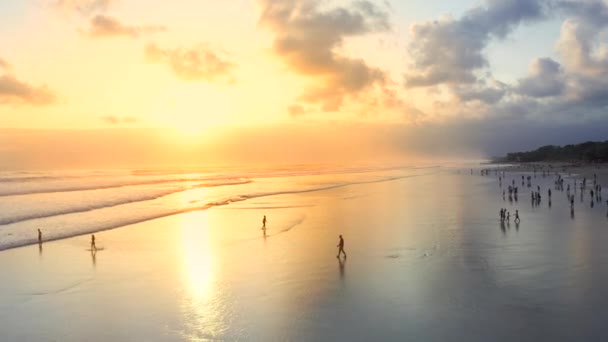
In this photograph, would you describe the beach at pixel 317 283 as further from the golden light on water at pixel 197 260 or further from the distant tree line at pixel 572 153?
the distant tree line at pixel 572 153

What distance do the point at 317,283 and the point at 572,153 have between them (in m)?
162

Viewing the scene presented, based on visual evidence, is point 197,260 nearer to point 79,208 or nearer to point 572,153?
point 79,208

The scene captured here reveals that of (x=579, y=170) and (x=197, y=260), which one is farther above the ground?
(x=579, y=170)

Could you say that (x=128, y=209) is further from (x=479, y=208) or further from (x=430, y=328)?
(x=430, y=328)

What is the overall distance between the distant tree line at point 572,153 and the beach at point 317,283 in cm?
10912

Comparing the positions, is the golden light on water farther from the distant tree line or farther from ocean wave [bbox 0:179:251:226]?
the distant tree line

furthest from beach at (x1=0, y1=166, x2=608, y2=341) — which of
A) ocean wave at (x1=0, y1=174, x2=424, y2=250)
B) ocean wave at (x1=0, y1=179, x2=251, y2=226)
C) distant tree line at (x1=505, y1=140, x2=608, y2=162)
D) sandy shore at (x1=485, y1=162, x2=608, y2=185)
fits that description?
distant tree line at (x1=505, y1=140, x2=608, y2=162)

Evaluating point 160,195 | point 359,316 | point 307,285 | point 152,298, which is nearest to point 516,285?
point 359,316

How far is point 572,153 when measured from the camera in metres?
152

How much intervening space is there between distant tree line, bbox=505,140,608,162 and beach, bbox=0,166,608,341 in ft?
358

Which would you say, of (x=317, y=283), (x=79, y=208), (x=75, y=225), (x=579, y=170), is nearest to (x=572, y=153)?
(x=579, y=170)

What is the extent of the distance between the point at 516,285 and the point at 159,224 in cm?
2851

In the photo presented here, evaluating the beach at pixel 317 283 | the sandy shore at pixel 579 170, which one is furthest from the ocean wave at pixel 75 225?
the sandy shore at pixel 579 170

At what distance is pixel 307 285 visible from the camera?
60.8ft
